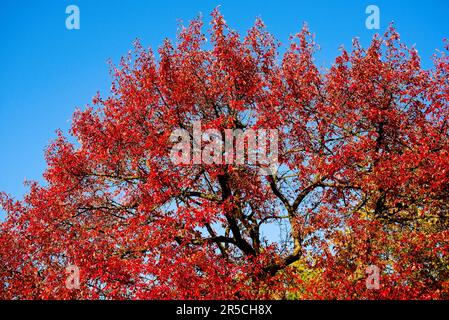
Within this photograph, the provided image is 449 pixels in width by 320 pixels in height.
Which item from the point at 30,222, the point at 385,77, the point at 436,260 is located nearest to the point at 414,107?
the point at 385,77

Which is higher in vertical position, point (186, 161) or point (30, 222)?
point (186, 161)

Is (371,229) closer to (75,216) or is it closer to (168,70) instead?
(168,70)

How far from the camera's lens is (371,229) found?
19109 millimetres

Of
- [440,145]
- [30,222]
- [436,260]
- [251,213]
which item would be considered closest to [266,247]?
[251,213]

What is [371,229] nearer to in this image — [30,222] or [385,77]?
[385,77]

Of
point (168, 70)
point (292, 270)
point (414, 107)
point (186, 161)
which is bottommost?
point (292, 270)

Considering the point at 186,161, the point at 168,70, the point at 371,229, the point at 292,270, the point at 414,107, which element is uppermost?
the point at 168,70

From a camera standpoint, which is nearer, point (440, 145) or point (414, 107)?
point (440, 145)

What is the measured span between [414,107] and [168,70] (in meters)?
11.2

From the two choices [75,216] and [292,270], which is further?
[75,216]

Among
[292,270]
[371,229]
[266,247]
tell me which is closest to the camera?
[371,229]

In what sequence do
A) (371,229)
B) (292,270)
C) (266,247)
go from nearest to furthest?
1. (371,229)
2. (292,270)
3. (266,247)

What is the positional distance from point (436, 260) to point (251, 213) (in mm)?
7896

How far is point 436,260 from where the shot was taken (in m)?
20.0
